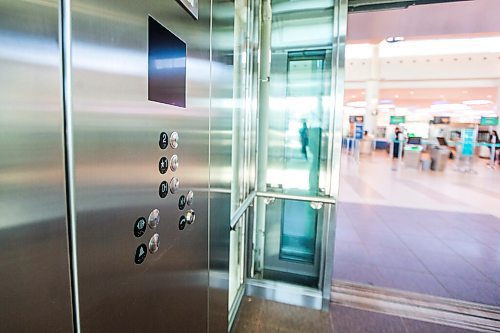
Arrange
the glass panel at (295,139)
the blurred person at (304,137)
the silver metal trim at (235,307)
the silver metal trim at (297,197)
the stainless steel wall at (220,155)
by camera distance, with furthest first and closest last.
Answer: the blurred person at (304,137), the glass panel at (295,139), the silver metal trim at (297,197), the silver metal trim at (235,307), the stainless steel wall at (220,155)

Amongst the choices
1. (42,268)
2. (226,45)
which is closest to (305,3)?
(226,45)

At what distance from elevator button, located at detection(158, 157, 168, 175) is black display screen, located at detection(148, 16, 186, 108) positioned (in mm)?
177

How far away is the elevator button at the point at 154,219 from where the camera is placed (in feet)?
2.76

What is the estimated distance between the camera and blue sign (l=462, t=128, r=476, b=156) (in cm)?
1050

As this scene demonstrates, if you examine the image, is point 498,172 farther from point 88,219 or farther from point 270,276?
point 88,219

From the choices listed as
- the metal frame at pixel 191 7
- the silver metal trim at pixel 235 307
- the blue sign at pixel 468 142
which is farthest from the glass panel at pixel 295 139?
the blue sign at pixel 468 142

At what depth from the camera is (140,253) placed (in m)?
0.79

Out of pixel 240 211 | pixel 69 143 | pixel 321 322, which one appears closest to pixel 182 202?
pixel 69 143

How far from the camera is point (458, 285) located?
2686 millimetres

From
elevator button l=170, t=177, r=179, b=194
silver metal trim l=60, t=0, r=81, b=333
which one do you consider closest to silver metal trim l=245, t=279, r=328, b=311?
elevator button l=170, t=177, r=179, b=194

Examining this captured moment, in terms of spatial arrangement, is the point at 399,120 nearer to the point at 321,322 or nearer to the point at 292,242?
the point at 292,242

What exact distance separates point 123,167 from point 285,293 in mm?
2098

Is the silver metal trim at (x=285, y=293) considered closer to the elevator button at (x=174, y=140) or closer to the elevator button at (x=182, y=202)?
the elevator button at (x=182, y=202)

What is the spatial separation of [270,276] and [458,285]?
174 centimetres
